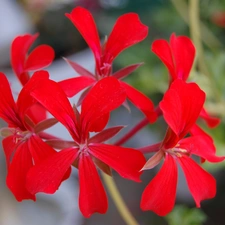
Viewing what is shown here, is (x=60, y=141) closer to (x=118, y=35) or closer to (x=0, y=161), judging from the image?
(x=118, y=35)

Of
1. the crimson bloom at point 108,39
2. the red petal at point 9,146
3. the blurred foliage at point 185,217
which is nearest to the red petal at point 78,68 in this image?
the crimson bloom at point 108,39

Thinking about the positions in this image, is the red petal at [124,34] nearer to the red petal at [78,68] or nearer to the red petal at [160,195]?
the red petal at [78,68]

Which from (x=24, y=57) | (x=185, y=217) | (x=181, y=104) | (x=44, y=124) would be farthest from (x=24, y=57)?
(x=185, y=217)

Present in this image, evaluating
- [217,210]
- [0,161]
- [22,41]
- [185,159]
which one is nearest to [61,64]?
[0,161]

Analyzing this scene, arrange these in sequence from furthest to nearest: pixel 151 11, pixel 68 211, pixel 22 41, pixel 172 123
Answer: pixel 151 11 < pixel 68 211 < pixel 22 41 < pixel 172 123

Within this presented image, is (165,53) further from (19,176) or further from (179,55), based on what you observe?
(19,176)

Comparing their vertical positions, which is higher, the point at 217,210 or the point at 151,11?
the point at 151,11

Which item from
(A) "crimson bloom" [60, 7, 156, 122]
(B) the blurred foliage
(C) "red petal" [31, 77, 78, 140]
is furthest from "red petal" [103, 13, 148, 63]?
(B) the blurred foliage

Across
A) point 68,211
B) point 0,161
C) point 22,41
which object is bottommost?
point 68,211

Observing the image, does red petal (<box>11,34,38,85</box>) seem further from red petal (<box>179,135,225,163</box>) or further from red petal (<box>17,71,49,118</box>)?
red petal (<box>179,135,225,163</box>)
